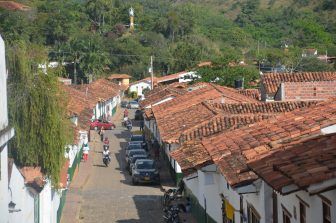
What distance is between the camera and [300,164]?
31.8ft

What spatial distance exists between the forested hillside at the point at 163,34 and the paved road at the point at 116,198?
38821mm

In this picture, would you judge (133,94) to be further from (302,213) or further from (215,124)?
(302,213)

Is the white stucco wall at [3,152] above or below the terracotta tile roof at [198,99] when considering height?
above

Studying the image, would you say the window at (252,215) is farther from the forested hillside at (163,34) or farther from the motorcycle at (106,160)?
the forested hillside at (163,34)

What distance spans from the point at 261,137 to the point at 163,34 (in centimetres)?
9386

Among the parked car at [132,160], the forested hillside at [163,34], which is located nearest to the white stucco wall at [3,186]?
the parked car at [132,160]

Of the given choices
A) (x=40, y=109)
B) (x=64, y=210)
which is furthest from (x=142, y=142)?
(x=40, y=109)

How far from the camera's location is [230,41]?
4208 inches

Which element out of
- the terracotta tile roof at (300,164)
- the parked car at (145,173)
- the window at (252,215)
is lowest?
the parked car at (145,173)

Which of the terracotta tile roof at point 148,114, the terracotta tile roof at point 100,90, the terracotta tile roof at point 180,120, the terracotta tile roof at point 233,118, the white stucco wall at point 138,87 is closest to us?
the terracotta tile roof at point 233,118

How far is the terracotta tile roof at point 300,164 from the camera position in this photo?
879 centimetres

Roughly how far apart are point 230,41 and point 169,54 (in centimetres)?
1689

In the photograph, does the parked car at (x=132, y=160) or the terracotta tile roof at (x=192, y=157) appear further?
the parked car at (x=132, y=160)

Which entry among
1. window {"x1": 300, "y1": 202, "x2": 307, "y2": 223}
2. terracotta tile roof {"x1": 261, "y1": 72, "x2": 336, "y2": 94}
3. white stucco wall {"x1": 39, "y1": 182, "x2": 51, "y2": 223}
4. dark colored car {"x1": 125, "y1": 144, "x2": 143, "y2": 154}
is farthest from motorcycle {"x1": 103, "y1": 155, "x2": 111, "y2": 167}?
window {"x1": 300, "y1": 202, "x2": 307, "y2": 223}
